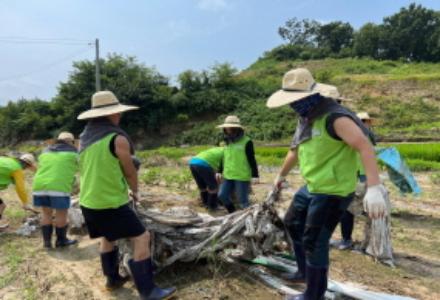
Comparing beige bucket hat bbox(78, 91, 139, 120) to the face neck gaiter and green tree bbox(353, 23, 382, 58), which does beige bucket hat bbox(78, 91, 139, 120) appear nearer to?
the face neck gaiter

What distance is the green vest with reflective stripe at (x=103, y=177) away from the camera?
314 centimetres

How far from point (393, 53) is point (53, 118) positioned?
37806 millimetres

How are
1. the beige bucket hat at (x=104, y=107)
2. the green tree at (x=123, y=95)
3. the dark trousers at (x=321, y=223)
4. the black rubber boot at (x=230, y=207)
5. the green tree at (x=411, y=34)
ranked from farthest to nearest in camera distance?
the green tree at (x=411, y=34) < the green tree at (x=123, y=95) < the black rubber boot at (x=230, y=207) < the beige bucket hat at (x=104, y=107) < the dark trousers at (x=321, y=223)

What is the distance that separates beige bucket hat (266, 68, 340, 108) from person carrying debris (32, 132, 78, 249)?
3.07 metres

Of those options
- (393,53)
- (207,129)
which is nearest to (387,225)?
(207,129)

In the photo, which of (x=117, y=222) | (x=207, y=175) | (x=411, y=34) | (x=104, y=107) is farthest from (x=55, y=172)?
(x=411, y=34)

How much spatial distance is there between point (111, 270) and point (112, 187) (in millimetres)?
840

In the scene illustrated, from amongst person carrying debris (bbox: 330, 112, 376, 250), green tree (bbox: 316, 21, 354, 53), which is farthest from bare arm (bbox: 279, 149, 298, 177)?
green tree (bbox: 316, 21, 354, 53)

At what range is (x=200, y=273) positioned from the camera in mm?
3715

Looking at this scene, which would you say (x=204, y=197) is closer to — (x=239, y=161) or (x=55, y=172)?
(x=239, y=161)

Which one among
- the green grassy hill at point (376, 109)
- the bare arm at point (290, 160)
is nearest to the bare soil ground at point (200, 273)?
the bare arm at point (290, 160)

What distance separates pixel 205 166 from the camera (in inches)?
248

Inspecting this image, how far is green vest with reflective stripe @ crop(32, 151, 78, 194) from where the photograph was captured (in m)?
4.90

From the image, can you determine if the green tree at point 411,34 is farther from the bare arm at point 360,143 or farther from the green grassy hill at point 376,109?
the bare arm at point 360,143
